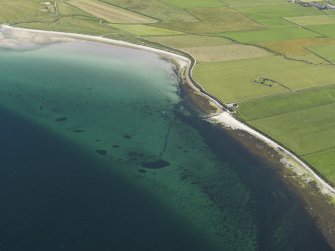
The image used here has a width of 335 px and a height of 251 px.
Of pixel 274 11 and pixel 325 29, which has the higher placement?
pixel 274 11

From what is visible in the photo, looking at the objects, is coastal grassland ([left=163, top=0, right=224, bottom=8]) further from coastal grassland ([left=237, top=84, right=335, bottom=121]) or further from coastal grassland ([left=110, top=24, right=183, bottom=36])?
coastal grassland ([left=237, top=84, right=335, bottom=121])

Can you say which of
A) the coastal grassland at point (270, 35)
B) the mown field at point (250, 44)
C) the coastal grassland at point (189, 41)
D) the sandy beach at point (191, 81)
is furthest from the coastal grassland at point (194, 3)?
the sandy beach at point (191, 81)

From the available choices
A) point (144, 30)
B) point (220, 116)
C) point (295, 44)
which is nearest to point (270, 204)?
point (220, 116)

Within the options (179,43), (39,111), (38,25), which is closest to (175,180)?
(39,111)

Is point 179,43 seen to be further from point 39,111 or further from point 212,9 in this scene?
point 39,111

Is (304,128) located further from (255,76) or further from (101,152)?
(101,152)

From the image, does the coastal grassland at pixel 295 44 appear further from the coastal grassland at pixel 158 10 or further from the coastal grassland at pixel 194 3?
the coastal grassland at pixel 194 3
